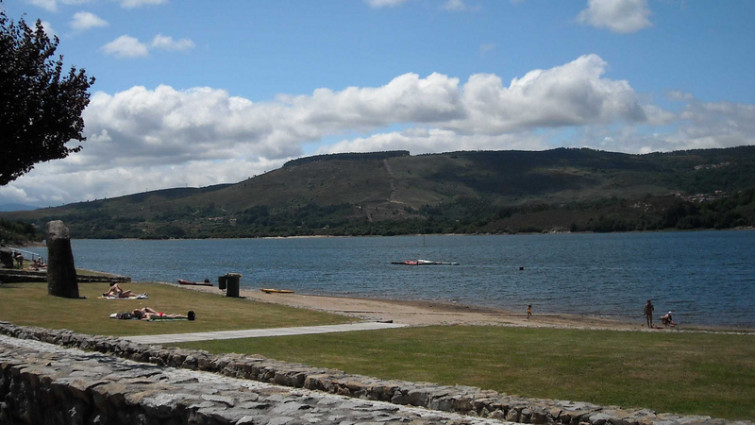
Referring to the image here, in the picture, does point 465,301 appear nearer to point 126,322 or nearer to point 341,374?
point 126,322

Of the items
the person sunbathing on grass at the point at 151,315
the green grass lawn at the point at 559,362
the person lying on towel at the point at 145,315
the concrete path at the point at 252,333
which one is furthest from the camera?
the person sunbathing on grass at the point at 151,315

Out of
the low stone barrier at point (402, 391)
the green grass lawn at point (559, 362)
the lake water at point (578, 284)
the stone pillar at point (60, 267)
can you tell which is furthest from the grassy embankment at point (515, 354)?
the lake water at point (578, 284)

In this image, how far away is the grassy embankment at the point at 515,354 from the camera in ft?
43.5

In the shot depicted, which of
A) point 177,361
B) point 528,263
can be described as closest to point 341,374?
point 177,361

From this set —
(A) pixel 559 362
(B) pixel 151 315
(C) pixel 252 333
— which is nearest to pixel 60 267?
(B) pixel 151 315

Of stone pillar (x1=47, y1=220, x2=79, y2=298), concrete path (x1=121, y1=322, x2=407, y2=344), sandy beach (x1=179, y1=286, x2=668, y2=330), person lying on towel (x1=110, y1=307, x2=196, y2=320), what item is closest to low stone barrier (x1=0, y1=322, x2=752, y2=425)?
concrete path (x1=121, y1=322, x2=407, y2=344)

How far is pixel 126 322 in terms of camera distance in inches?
866

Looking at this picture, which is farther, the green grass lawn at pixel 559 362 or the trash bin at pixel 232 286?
the trash bin at pixel 232 286

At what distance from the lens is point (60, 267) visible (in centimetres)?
2827

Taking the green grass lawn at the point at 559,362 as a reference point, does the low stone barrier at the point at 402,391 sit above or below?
above

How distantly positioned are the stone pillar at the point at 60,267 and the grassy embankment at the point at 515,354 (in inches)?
33.5

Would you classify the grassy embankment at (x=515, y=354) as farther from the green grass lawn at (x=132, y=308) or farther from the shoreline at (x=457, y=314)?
the shoreline at (x=457, y=314)

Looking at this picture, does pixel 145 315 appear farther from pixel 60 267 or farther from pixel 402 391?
pixel 402 391

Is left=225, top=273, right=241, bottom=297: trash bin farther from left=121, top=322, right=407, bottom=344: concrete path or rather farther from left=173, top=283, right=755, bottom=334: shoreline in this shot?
left=121, top=322, right=407, bottom=344: concrete path
